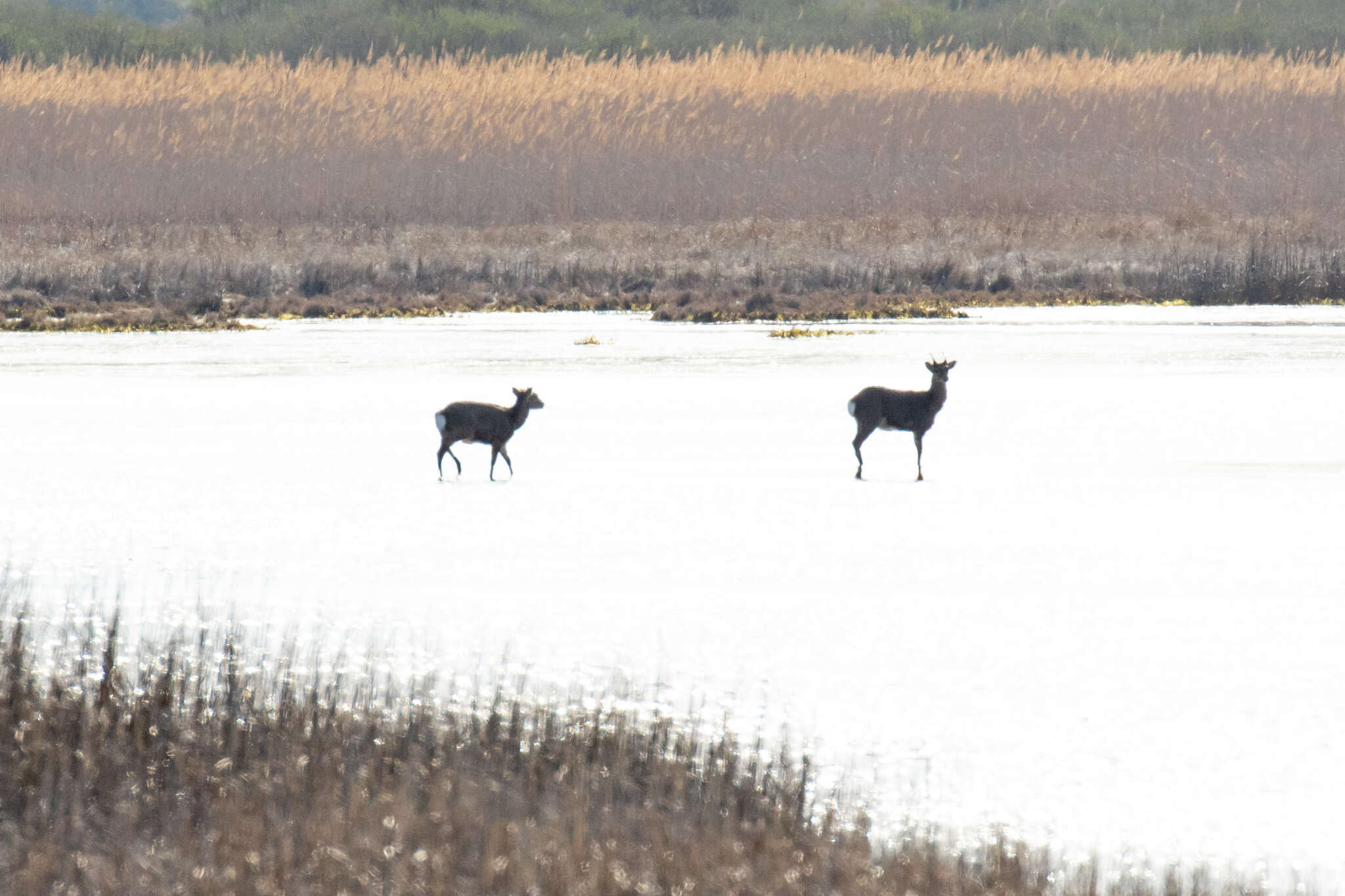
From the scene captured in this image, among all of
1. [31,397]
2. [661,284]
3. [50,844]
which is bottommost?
[50,844]

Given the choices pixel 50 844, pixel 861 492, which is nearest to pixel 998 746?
pixel 50 844

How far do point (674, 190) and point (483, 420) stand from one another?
19271 millimetres

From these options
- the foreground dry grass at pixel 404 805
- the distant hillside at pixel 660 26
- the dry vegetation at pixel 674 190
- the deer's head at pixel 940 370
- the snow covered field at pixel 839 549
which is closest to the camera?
the foreground dry grass at pixel 404 805

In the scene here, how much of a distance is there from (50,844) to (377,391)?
40.2ft

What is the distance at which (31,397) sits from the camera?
1581 centimetres

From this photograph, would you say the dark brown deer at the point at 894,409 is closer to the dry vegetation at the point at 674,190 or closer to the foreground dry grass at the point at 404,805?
the foreground dry grass at the point at 404,805

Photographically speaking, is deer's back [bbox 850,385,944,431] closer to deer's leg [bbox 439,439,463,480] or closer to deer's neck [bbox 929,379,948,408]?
deer's neck [bbox 929,379,948,408]

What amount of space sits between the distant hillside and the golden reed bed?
2224 cm

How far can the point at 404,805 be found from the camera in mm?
4672

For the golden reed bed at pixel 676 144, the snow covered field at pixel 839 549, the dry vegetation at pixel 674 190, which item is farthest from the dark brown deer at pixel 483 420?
the golden reed bed at pixel 676 144

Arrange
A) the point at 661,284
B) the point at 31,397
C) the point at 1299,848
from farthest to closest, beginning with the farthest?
the point at 661,284 → the point at 31,397 → the point at 1299,848

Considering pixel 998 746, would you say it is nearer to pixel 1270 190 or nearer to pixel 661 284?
pixel 661 284

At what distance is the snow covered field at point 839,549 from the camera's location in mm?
5680

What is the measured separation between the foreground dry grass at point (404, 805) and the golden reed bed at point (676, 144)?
24.4 meters
